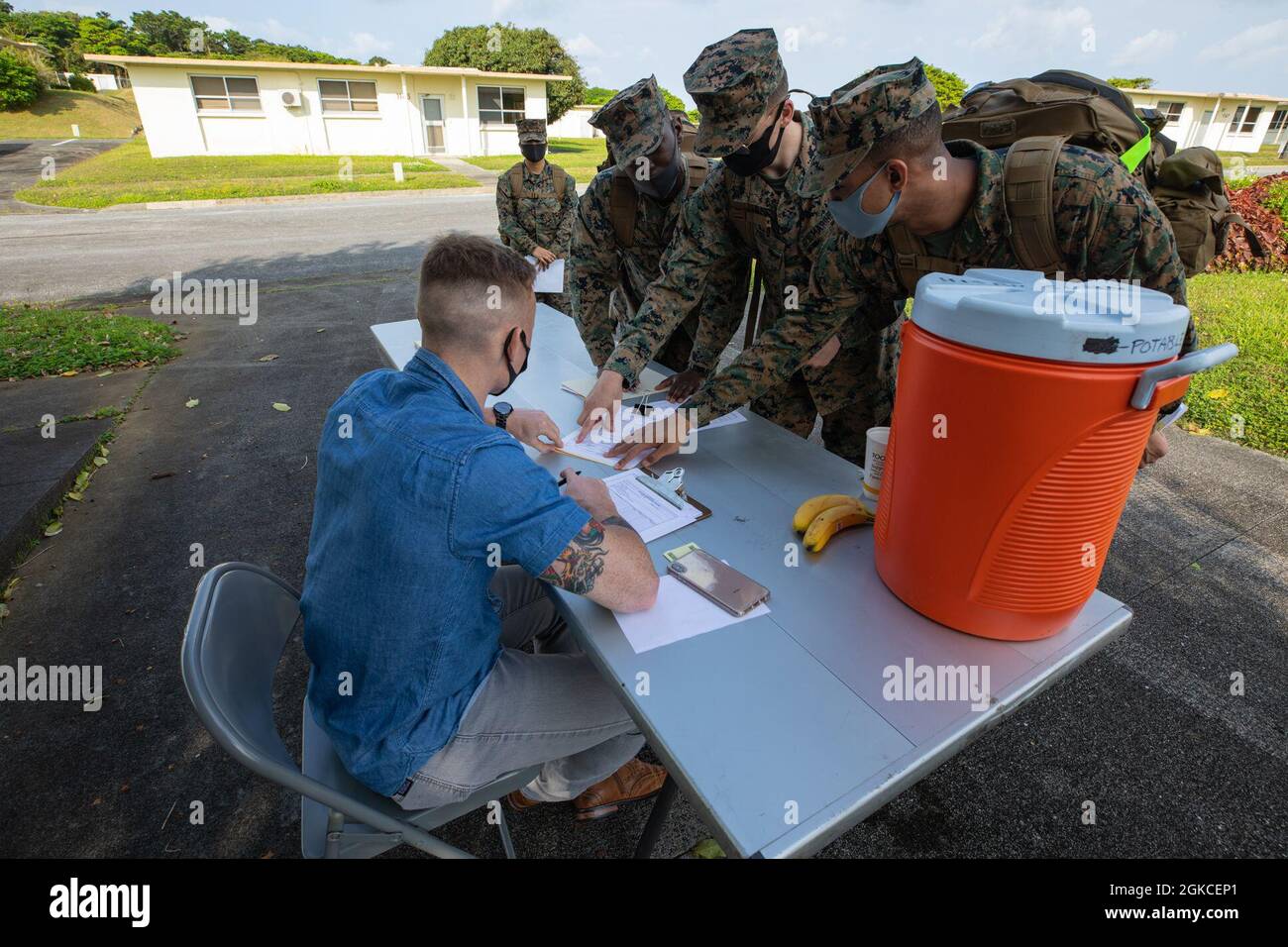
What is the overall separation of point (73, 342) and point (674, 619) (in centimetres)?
652

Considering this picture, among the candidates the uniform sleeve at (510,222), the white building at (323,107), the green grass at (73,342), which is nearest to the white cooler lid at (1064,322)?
the uniform sleeve at (510,222)

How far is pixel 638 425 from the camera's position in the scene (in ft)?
6.70

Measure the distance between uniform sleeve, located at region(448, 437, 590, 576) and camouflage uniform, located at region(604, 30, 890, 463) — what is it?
2.93 feet

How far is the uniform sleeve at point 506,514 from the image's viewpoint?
1.15 meters

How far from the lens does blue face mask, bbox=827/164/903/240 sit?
5.03 ft

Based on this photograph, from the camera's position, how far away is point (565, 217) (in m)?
5.95

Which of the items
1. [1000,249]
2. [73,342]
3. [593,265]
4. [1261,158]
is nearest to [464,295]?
[1000,249]

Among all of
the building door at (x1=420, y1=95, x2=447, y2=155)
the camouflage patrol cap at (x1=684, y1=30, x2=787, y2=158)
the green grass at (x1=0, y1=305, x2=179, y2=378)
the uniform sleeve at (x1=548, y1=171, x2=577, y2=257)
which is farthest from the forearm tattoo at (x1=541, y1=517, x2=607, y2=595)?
the building door at (x1=420, y1=95, x2=447, y2=155)

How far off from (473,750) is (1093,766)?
191cm

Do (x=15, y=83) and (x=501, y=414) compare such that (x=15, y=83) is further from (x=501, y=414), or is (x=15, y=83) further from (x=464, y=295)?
(x=464, y=295)

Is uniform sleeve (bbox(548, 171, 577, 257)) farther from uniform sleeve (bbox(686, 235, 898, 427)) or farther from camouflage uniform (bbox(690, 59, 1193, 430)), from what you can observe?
camouflage uniform (bbox(690, 59, 1193, 430))

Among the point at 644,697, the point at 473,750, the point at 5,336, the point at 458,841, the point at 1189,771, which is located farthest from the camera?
the point at 5,336
